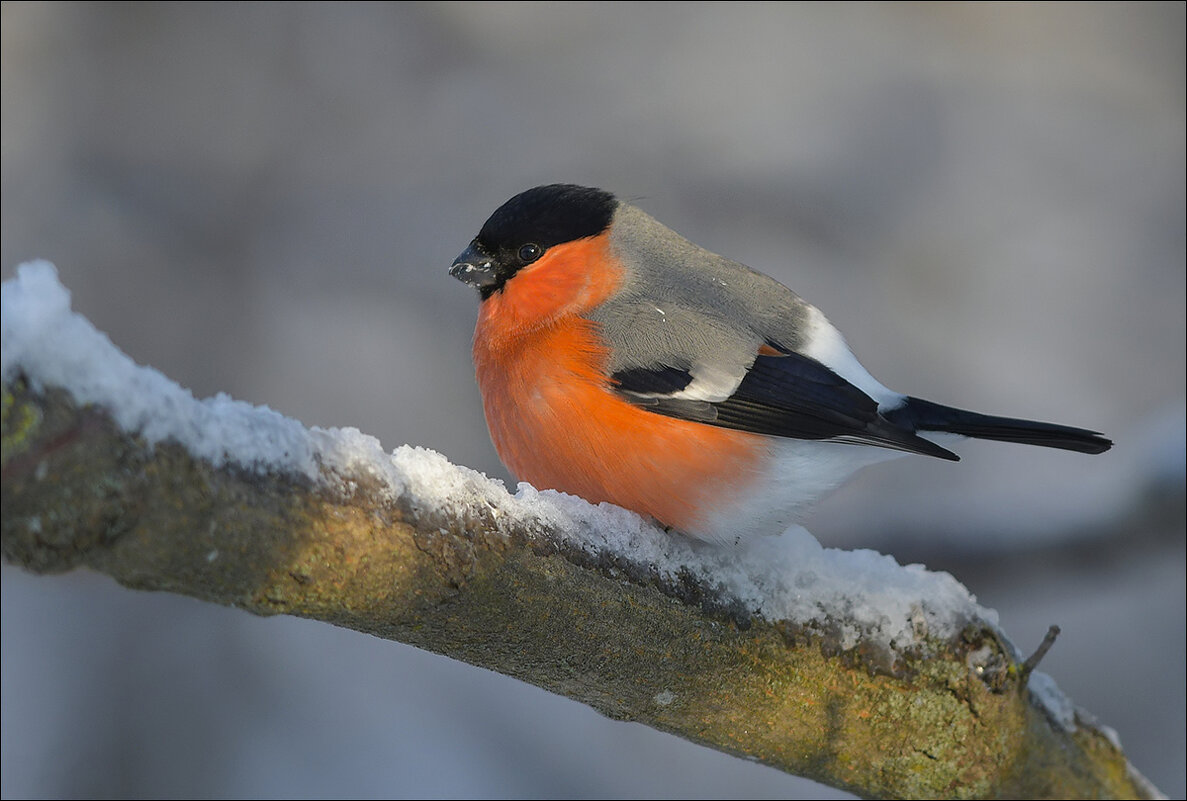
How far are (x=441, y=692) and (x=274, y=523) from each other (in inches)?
144

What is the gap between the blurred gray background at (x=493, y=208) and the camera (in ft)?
14.6

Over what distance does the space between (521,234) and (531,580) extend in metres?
1.38

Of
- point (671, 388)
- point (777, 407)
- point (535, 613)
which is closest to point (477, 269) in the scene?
point (671, 388)

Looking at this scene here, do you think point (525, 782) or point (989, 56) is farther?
point (989, 56)

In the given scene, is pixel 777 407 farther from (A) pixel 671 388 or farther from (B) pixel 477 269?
(B) pixel 477 269

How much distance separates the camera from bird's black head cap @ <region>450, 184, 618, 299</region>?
286cm

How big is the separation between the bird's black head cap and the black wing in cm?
54

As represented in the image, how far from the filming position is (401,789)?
4.30m

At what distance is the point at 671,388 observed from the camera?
98.0 inches

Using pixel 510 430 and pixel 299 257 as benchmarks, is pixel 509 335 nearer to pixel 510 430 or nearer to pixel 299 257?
pixel 510 430

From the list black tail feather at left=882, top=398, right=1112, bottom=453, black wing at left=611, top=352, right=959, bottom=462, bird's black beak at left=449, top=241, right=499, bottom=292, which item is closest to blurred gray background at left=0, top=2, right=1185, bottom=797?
black tail feather at left=882, top=398, right=1112, bottom=453

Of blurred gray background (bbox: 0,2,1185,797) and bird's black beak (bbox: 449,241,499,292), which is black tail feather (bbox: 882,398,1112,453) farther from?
blurred gray background (bbox: 0,2,1185,797)

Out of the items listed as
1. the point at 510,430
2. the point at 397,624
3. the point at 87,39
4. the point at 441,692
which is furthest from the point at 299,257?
the point at 397,624

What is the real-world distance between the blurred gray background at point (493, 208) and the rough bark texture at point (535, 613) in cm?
173
